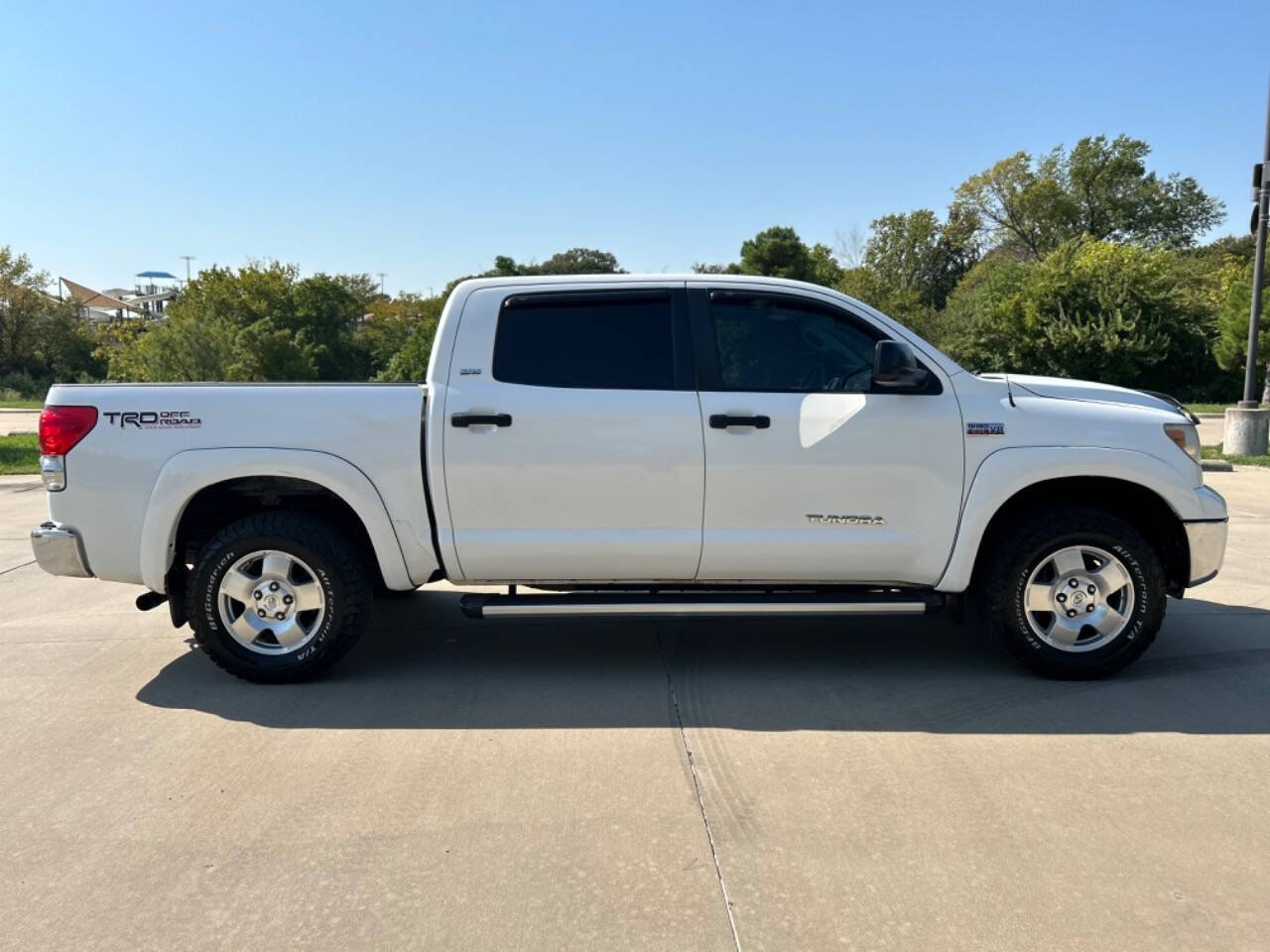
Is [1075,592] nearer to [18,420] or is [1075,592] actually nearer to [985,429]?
[985,429]

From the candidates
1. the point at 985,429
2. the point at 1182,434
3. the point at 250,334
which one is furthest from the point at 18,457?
the point at 250,334

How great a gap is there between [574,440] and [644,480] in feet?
1.27

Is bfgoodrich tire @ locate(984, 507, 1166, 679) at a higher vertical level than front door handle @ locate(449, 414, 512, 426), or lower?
lower

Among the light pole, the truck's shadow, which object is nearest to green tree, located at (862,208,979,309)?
the light pole

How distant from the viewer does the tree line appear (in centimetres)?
3806

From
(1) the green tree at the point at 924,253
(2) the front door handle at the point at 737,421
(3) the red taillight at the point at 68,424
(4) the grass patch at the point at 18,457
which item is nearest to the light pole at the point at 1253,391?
(2) the front door handle at the point at 737,421

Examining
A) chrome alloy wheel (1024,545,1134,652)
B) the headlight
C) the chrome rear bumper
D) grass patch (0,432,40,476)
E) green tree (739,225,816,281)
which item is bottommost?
grass patch (0,432,40,476)

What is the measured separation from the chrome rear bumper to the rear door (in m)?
2.43

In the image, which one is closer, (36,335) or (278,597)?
(278,597)

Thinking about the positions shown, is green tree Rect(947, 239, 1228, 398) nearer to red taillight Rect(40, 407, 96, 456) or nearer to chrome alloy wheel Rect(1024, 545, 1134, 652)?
chrome alloy wheel Rect(1024, 545, 1134, 652)

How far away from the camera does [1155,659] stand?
17.7ft

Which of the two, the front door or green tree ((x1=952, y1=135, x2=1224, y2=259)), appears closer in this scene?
the front door

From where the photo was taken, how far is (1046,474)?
4.81 m

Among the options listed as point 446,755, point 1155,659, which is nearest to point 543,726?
point 446,755
